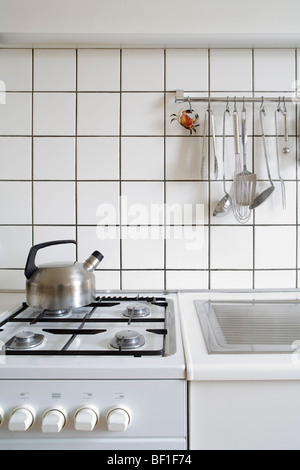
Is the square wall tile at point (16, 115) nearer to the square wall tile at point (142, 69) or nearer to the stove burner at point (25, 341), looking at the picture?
the square wall tile at point (142, 69)

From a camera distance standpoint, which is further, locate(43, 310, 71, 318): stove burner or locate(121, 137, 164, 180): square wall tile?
locate(121, 137, 164, 180): square wall tile

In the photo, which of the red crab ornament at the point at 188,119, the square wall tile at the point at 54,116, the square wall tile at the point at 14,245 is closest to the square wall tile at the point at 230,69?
the red crab ornament at the point at 188,119

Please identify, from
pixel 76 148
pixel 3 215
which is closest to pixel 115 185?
pixel 76 148

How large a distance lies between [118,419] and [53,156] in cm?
83

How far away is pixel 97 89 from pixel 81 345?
2.75 ft

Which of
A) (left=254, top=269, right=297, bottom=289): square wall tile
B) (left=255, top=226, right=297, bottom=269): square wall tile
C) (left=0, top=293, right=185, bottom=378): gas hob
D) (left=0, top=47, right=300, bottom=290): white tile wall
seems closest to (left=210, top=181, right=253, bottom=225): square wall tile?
(left=0, top=47, right=300, bottom=290): white tile wall

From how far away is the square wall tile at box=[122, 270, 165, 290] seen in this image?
3.39 ft

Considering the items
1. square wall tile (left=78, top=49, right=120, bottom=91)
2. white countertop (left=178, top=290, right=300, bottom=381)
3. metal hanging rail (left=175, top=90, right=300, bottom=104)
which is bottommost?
white countertop (left=178, top=290, right=300, bottom=381)

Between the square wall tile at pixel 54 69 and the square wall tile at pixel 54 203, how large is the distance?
13.3 inches

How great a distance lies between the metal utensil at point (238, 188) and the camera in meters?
0.96

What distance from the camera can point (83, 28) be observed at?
3.23 ft

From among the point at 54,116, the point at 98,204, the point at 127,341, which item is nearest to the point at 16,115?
the point at 54,116

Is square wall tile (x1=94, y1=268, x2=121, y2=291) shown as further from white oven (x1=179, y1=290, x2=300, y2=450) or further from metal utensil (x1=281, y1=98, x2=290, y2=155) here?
metal utensil (x1=281, y1=98, x2=290, y2=155)

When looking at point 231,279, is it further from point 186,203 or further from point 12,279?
point 12,279
